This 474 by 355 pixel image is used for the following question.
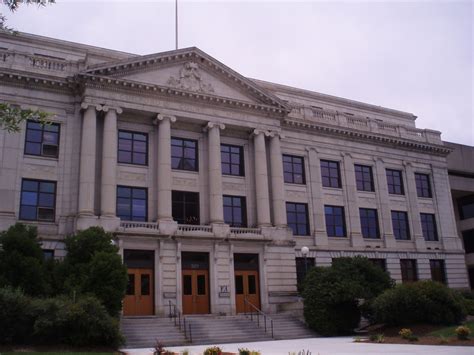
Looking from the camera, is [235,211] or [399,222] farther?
[399,222]

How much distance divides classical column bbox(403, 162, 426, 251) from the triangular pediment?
15409 mm

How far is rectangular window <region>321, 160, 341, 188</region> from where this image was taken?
43.2 metres

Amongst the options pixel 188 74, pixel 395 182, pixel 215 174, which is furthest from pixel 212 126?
pixel 395 182

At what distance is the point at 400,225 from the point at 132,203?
24936mm

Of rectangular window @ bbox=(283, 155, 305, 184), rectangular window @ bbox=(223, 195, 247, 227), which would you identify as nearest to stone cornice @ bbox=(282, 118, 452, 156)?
rectangular window @ bbox=(283, 155, 305, 184)

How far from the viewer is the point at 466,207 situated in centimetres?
5619

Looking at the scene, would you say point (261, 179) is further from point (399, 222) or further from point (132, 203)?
point (399, 222)

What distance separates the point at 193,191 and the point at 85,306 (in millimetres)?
15804

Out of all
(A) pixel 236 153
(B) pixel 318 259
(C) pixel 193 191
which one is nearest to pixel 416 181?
(B) pixel 318 259

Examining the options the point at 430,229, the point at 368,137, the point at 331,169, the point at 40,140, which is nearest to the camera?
the point at 40,140

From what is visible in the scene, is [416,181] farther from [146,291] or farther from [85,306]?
[85,306]

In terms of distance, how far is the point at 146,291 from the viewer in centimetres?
3200

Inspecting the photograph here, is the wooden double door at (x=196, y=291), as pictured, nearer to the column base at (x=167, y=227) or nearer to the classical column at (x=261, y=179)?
the column base at (x=167, y=227)

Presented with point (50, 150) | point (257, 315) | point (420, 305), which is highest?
point (50, 150)
